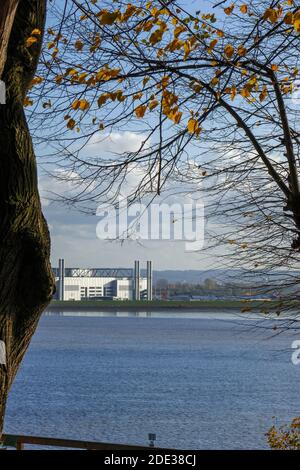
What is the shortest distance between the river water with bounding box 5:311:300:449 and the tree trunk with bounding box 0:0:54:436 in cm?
1401

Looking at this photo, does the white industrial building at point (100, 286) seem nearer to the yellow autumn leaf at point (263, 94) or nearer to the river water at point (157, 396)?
the river water at point (157, 396)

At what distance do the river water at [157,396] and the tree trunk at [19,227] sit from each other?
14006 mm

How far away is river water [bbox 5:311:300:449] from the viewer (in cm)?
3365

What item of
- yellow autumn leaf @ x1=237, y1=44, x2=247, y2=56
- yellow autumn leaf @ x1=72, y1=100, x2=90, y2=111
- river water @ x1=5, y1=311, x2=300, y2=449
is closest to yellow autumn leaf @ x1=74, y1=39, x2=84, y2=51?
yellow autumn leaf @ x1=72, y1=100, x2=90, y2=111

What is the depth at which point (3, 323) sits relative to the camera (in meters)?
4.27

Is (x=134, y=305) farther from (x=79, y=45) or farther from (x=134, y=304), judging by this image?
(x=79, y=45)

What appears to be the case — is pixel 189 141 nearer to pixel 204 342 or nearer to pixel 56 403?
pixel 56 403

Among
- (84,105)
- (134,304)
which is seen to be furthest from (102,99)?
(134,304)

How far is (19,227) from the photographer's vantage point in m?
4.23

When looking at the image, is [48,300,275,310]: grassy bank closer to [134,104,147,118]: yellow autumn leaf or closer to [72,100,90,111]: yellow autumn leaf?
[134,104,147,118]: yellow autumn leaf

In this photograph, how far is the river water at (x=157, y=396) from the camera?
1325 inches

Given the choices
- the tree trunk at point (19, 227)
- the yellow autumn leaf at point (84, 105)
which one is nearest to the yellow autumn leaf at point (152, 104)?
the yellow autumn leaf at point (84, 105)

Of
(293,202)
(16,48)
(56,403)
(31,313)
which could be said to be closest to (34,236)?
A: (31,313)
